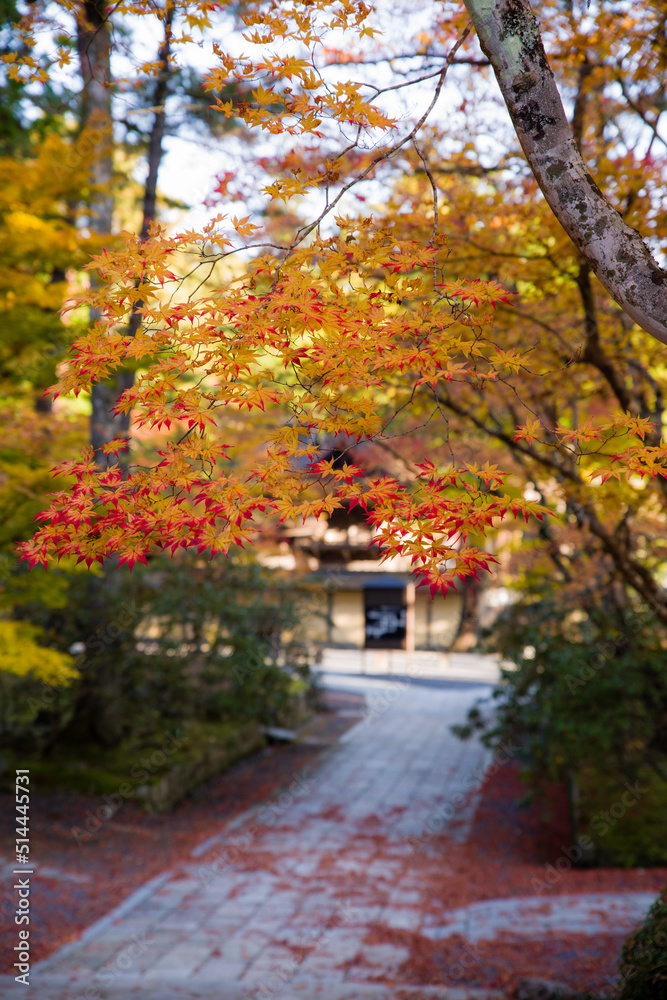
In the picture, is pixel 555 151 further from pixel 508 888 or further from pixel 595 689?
pixel 508 888

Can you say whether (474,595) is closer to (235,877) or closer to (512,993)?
(235,877)

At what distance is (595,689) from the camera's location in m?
7.27

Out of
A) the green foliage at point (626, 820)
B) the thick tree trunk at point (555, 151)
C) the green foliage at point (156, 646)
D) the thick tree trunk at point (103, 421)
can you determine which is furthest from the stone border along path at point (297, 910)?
the thick tree trunk at point (555, 151)

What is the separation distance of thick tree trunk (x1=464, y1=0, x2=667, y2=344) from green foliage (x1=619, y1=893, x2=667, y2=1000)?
2.75 meters

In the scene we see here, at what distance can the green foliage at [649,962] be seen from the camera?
3.23 metres

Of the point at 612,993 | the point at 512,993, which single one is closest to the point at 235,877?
the point at 512,993

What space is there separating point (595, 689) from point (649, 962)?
161 inches

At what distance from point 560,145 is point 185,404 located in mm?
1605

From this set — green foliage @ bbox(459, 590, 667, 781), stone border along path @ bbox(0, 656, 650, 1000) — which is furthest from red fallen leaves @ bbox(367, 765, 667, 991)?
green foliage @ bbox(459, 590, 667, 781)

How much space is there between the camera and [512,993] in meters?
4.45

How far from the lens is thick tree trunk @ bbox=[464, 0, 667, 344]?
8.24ft

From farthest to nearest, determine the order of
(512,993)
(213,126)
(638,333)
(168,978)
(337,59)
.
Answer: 1. (213,126)
2. (638,333)
3. (337,59)
4. (168,978)
5. (512,993)
